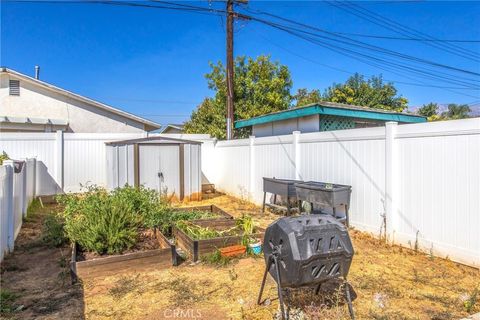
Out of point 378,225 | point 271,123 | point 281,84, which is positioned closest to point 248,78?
point 281,84

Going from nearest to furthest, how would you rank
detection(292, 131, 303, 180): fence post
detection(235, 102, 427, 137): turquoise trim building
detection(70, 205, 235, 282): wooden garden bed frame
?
detection(70, 205, 235, 282): wooden garden bed frame < detection(292, 131, 303, 180): fence post < detection(235, 102, 427, 137): turquoise trim building

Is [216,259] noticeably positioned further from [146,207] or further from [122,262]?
[146,207]

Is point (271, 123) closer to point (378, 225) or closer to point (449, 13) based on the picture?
point (378, 225)

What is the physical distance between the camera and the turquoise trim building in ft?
27.0

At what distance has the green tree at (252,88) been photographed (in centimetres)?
1656

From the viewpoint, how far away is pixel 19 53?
41.2 feet

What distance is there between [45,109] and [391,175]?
13.1 meters

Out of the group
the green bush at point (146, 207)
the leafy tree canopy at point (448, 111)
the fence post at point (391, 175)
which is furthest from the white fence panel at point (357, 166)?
the leafy tree canopy at point (448, 111)

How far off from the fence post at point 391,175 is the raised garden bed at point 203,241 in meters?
2.07

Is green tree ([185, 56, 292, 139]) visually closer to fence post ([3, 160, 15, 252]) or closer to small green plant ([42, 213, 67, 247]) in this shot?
small green plant ([42, 213, 67, 247])

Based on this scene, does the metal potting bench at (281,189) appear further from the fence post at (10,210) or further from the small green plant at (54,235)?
the fence post at (10,210)

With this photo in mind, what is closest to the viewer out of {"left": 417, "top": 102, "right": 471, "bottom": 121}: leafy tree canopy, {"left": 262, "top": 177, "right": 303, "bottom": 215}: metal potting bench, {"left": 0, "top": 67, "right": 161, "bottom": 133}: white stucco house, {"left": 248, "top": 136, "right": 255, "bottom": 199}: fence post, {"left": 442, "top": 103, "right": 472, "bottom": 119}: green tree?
{"left": 262, "top": 177, "right": 303, "bottom": 215}: metal potting bench

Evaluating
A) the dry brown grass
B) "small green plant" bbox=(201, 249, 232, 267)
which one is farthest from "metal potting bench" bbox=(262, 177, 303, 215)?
"small green plant" bbox=(201, 249, 232, 267)

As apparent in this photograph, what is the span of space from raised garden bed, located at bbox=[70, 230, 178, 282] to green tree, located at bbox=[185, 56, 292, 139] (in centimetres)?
1243
